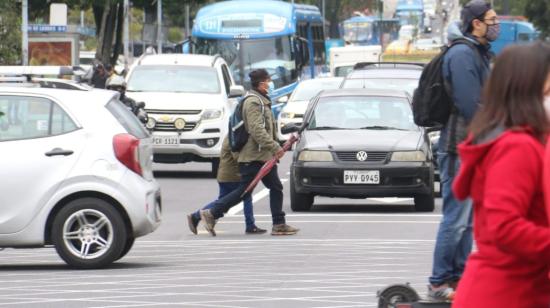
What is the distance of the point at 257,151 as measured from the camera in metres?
15.3

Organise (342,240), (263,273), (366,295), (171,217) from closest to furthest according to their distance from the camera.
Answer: (366,295), (263,273), (342,240), (171,217)

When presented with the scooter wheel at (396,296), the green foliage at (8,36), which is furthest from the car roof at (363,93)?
the green foliage at (8,36)

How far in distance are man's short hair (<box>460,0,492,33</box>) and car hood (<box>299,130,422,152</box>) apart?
879 cm

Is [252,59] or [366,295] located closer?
[366,295]

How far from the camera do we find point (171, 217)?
58.3 ft

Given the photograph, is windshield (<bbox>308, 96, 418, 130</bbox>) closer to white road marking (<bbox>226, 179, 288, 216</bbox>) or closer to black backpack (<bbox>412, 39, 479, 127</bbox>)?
white road marking (<bbox>226, 179, 288, 216</bbox>)

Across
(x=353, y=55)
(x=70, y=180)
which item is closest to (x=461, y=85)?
(x=70, y=180)

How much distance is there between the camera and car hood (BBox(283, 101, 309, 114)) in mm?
33219

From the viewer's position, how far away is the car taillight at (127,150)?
39.9 ft

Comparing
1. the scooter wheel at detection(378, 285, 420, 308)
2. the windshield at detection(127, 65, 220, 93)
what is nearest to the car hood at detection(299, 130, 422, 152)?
the windshield at detection(127, 65, 220, 93)

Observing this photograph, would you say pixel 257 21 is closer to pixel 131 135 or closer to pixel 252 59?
pixel 252 59

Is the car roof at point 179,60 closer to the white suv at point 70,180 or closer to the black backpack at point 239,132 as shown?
the black backpack at point 239,132

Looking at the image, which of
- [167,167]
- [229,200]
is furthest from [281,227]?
[167,167]

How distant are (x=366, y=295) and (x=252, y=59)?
105ft
